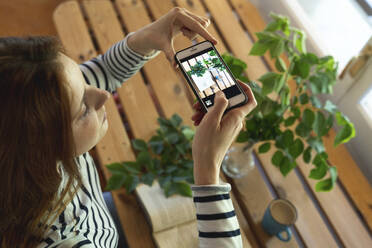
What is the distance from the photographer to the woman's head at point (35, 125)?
0.45m

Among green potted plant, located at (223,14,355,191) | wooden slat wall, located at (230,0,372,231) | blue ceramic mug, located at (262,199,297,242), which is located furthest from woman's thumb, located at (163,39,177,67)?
wooden slat wall, located at (230,0,372,231)

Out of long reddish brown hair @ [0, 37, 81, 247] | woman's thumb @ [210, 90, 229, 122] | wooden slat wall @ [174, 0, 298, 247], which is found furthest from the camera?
wooden slat wall @ [174, 0, 298, 247]

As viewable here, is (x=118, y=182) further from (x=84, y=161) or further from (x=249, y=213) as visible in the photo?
(x=249, y=213)

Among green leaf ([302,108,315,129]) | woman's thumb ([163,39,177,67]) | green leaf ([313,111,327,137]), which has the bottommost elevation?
green leaf ([313,111,327,137])

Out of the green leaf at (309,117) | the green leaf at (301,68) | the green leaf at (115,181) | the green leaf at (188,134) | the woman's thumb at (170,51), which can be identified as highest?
the woman's thumb at (170,51)

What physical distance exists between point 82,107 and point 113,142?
0.43 m

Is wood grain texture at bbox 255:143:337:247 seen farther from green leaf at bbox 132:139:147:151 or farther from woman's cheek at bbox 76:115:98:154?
woman's cheek at bbox 76:115:98:154

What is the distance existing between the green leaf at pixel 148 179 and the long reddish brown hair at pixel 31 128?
324mm

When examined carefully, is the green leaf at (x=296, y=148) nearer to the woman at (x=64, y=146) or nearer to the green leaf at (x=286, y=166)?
the green leaf at (x=286, y=166)

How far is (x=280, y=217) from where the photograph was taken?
30.9 inches

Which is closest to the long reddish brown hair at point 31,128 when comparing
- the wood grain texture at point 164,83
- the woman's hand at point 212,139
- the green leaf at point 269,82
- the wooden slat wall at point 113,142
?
the woman's hand at point 212,139

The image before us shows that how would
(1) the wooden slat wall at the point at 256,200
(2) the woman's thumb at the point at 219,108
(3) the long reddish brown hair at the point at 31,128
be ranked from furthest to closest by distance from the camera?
(1) the wooden slat wall at the point at 256,200 → (2) the woman's thumb at the point at 219,108 → (3) the long reddish brown hair at the point at 31,128

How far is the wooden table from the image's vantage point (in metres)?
0.85

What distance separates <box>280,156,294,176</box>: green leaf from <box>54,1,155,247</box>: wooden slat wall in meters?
0.38
